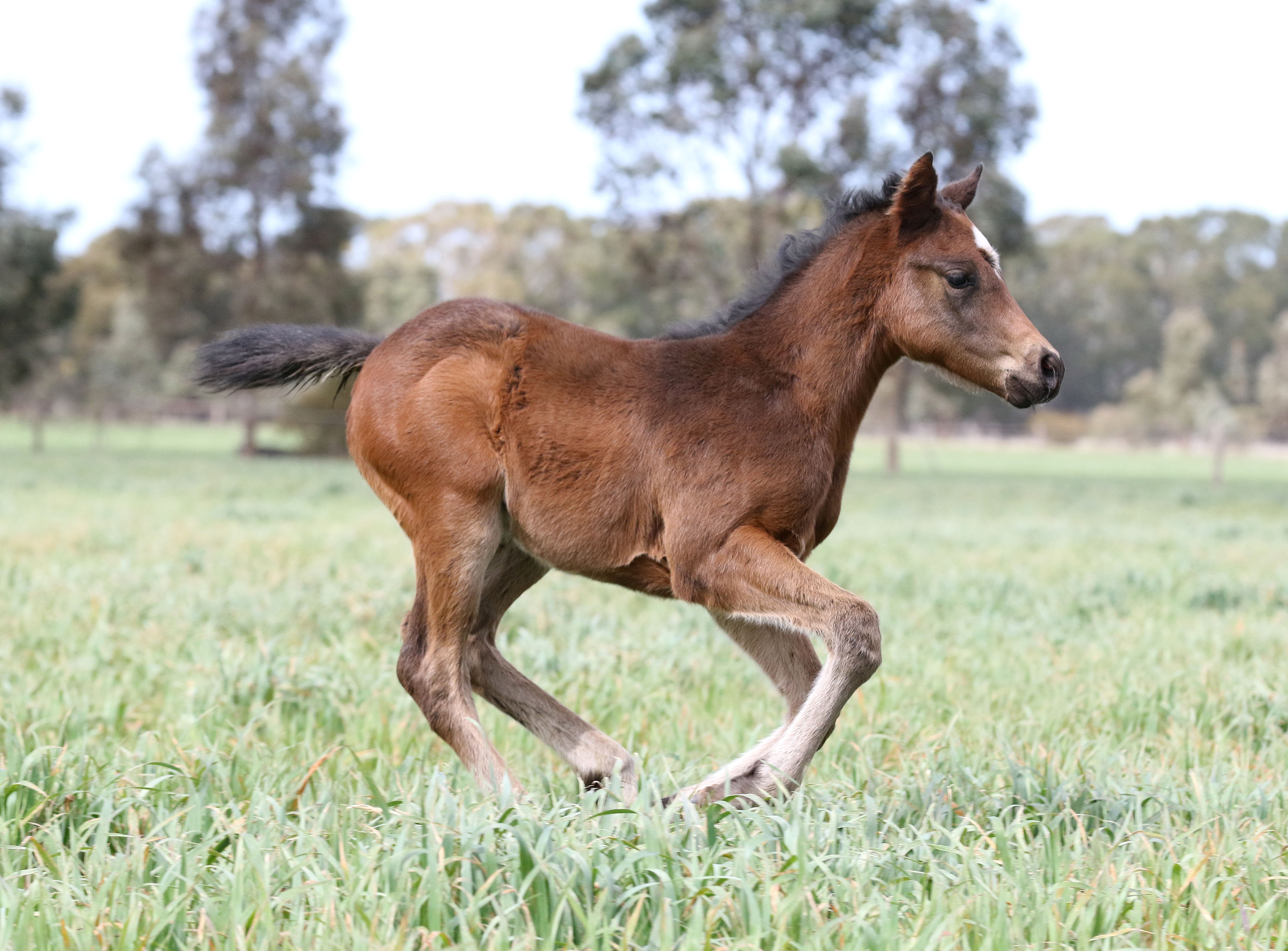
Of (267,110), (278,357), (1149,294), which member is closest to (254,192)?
(267,110)

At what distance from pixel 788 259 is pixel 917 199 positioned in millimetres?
487

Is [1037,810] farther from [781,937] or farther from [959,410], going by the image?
[959,410]

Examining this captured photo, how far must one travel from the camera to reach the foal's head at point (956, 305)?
11.0 ft

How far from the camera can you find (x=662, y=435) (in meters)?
3.38

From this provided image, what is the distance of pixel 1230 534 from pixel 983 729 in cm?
1068

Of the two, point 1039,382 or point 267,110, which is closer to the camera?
point 1039,382

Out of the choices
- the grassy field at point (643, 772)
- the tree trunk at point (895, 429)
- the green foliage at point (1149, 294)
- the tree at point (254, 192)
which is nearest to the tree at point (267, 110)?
the tree at point (254, 192)

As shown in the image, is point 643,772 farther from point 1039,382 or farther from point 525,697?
point 1039,382

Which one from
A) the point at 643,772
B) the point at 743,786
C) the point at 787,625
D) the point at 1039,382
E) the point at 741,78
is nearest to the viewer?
the point at 743,786

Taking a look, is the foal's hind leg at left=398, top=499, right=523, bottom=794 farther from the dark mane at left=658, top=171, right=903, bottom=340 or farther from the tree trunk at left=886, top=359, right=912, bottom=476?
the tree trunk at left=886, top=359, right=912, bottom=476

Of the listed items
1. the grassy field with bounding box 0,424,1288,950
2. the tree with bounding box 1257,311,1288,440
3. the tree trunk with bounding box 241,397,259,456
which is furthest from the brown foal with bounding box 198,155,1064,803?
the tree with bounding box 1257,311,1288,440

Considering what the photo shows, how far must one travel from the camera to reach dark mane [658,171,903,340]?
372 cm

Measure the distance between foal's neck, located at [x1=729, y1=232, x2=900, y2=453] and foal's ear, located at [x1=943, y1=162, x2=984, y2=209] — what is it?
409 mm

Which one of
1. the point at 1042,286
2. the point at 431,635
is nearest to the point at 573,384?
the point at 431,635
